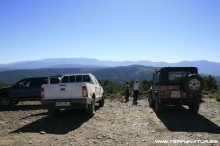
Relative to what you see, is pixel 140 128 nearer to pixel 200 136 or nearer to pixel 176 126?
pixel 176 126

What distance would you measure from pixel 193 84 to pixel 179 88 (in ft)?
2.16

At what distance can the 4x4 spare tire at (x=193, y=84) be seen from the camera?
1297 centimetres

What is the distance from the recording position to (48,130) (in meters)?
9.95

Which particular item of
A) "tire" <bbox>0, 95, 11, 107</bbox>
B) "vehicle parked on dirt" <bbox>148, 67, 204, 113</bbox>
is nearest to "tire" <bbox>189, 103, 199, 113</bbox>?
"vehicle parked on dirt" <bbox>148, 67, 204, 113</bbox>

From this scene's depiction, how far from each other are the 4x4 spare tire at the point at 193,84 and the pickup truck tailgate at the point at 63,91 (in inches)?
183

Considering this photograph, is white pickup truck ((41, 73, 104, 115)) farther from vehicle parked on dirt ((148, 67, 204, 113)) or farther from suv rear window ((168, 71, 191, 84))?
suv rear window ((168, 71, 191, 84))

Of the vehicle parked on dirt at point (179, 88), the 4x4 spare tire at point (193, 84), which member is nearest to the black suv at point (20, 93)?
the vehicle parked on dirt at point (179, 88)

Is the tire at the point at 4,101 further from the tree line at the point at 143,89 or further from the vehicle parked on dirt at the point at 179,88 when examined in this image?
the tree line at the point at 143,89

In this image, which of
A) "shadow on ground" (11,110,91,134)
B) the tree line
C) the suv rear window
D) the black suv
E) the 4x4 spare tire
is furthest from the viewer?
the tree line


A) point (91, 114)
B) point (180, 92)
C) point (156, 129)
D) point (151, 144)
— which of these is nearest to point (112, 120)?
point (91, 114)

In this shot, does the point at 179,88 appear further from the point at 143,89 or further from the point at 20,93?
the point at 143,89

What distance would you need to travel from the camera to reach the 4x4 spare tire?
42.5 feet

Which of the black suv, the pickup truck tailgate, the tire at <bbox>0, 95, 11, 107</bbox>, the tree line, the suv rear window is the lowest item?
the tree line

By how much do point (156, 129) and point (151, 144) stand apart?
223 centimetres
